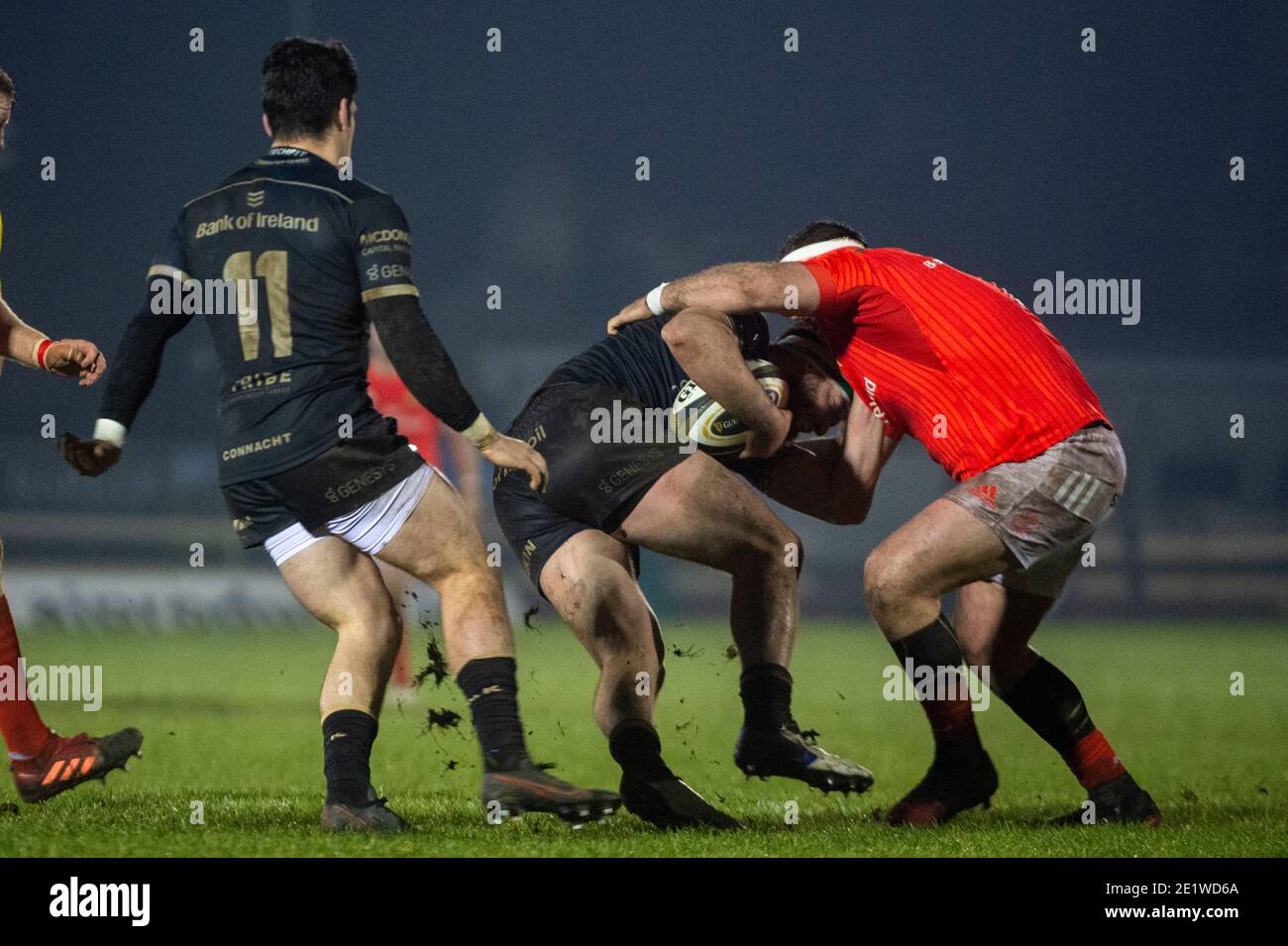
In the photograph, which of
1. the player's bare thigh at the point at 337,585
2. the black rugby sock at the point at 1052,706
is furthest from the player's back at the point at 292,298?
the black rugby sock at the point at 1052,706

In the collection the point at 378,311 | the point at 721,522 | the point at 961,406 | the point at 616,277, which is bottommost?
the point at 721,522

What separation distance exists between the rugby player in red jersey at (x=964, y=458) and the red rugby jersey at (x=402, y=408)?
372cm

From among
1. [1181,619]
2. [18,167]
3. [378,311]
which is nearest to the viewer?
[378,311]

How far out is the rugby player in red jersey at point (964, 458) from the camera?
12.7 ft

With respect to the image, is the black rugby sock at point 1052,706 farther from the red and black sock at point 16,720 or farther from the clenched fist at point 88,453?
the red and black sock at point 16,720

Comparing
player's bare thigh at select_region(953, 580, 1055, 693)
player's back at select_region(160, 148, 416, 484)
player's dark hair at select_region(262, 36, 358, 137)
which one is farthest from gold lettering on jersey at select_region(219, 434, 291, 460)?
player's bare thigh at select_region(953, 580, 1055, 693)

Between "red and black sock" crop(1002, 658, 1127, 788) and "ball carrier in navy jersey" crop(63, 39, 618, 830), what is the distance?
1.54 meters

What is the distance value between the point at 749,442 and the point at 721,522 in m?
0.26

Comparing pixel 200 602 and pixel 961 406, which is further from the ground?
pixel 961 406

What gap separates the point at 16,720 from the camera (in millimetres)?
4359

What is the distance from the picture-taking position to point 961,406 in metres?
4.02

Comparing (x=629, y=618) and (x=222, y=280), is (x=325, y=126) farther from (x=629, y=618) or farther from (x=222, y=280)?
(x=629, y=618)

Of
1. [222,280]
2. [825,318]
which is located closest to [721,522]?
[825,318]
